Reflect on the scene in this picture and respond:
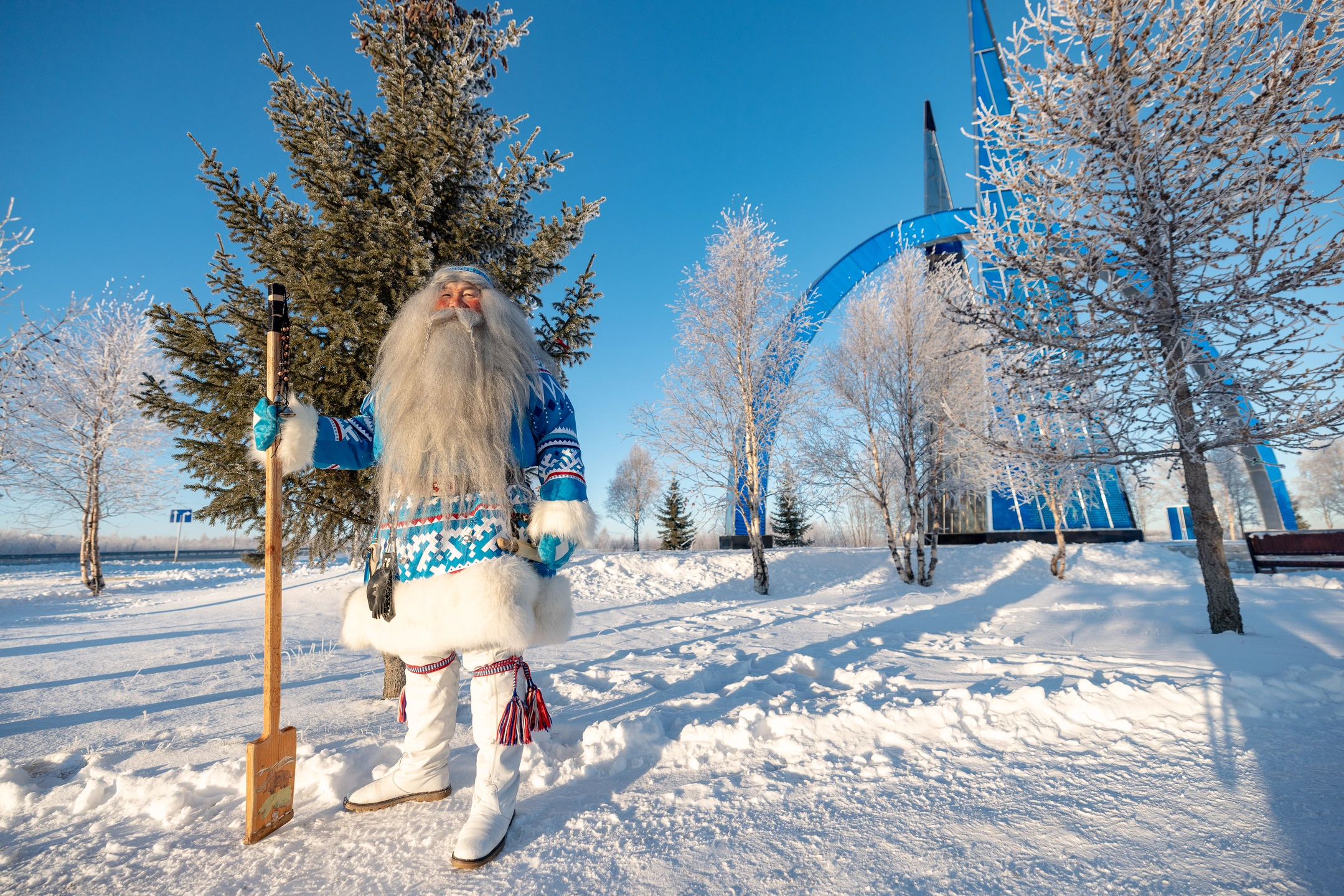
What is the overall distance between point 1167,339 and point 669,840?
19.2 feet

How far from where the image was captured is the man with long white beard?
198cm

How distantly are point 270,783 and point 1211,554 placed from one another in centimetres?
678

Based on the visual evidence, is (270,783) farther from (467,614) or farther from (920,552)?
(920,552)

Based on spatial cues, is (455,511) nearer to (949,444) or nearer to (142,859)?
(142,859)

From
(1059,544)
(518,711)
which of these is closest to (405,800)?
(518,711)

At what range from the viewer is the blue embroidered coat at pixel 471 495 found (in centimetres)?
207

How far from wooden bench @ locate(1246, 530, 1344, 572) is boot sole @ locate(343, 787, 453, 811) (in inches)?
609

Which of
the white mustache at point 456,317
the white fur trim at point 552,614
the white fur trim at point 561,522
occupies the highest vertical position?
the white mustache at point 456,317

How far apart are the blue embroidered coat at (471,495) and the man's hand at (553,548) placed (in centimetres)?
11

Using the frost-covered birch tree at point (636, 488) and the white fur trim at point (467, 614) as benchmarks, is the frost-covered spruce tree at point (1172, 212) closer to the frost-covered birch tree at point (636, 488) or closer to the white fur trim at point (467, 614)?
the white fur trim at point (467, 614)

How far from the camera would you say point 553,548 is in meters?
2.12

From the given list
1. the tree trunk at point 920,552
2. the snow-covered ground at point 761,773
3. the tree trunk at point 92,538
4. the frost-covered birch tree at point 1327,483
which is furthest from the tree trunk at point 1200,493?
the frost-covered birch tree at point 1327,483

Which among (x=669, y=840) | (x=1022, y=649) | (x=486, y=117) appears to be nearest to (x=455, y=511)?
(x=669, y=840)

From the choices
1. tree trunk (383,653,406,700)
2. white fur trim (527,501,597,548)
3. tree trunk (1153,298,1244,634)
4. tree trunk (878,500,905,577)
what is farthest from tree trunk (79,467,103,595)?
tree trunk (1153,298,1244,634)
